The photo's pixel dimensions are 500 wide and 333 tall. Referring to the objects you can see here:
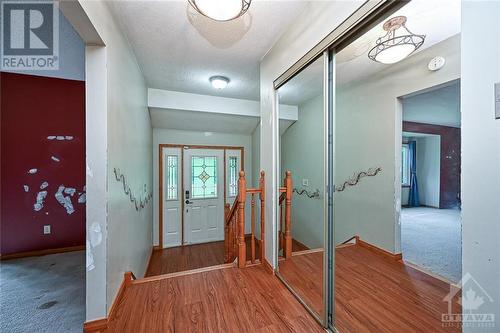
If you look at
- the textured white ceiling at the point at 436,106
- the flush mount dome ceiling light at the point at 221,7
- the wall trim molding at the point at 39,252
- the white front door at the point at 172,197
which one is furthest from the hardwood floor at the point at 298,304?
the white front door at the point at 172,197

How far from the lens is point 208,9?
1330mm

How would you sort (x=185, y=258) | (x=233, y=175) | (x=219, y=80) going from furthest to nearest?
(x=233, y=175)
(x=185, y=258)
(x=219, y=80)

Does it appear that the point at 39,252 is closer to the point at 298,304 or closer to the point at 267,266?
the point at 267,266

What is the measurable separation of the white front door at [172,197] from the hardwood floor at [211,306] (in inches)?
96.8

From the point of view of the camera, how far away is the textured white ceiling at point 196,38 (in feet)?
5.25

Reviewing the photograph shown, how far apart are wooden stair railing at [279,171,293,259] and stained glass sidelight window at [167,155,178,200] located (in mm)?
2875

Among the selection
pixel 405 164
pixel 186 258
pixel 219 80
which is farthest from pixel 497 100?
pixel 186 258

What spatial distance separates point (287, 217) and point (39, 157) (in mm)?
3823

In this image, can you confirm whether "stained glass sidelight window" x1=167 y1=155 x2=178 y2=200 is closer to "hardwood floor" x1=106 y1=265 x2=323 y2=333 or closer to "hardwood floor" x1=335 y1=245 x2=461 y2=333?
"hardwood floor" x1=106 y1=265 x2=323 y2=333

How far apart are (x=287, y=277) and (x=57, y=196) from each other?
368cm

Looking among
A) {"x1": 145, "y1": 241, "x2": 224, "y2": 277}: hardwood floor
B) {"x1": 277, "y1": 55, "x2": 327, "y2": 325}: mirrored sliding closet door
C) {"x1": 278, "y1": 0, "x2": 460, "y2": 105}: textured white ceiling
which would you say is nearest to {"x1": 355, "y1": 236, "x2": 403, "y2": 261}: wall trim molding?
{"x1": 277, "y1": 55, "x2": 327, "y2": 325}: mirrored sliding closet door

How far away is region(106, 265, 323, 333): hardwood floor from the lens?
140 cm

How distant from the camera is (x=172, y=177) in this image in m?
4.30

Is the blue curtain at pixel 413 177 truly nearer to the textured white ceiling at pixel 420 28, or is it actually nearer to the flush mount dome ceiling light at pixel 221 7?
the textured white ceiling at pixel 420 28
